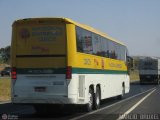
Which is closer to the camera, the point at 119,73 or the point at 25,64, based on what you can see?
the point at 25,64

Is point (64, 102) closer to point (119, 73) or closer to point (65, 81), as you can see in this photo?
point (65, 81)

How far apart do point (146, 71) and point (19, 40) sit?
4275 centimetres

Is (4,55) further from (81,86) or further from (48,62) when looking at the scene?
(48,62)

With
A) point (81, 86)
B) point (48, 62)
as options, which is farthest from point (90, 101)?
point (48, 62)

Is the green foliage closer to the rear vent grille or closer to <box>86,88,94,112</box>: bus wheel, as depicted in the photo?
<box>86,88,94,112</box>: bus wheel

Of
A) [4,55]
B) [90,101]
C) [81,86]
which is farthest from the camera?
[4,55]

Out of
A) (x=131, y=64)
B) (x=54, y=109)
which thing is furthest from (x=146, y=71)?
(x=54, y=109)

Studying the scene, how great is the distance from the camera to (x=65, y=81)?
16.7m

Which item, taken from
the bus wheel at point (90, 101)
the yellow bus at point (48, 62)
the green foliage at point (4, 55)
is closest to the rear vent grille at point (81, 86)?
the yellow bus at point (48, 62)

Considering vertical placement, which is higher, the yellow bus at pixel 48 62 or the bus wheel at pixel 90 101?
the yellow bus at pixel 48 62

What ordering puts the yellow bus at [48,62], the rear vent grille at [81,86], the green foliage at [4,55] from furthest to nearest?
the green foliage at [4,55]
the rear vent grille at [81,86]
the yellow bus at [48,62]

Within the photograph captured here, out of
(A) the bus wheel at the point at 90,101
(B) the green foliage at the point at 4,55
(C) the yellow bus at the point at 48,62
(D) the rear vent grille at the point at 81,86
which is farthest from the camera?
(B) the green foliage at the point at 4,55

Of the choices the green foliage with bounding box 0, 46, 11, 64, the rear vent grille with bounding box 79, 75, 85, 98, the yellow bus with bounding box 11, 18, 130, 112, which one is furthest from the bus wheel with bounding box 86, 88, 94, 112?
the green foliage with bounding box 0, 46, 11, 64

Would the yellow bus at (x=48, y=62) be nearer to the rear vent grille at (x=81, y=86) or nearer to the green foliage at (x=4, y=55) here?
the rear vent grille at (x=81, y=86)
